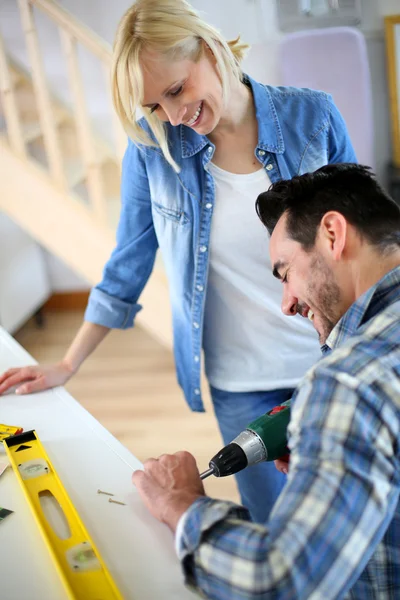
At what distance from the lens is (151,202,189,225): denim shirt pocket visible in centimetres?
145

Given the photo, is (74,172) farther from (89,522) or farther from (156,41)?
(89,522)

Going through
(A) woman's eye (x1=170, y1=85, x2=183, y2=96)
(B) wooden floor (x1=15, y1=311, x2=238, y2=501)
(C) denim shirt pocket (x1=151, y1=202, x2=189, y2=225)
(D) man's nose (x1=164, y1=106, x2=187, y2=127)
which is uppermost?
(A) woman's eye (x1=170, y1=85, x2=183, y2=96)

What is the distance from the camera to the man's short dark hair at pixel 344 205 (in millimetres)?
904

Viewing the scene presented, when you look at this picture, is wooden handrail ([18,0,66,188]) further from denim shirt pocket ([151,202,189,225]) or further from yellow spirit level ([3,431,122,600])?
yellow spirit level ([3,431,122,600])

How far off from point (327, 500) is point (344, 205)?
0.43m

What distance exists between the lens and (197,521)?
77 cm

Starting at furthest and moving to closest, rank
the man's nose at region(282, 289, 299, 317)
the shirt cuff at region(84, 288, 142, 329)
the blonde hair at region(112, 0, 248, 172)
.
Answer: the shirt cuff at region(84, 288, 142, 329) → the blonde hair at region(112, 0, 248, 172) → the man's nose at region(282, 289, 299, 317)

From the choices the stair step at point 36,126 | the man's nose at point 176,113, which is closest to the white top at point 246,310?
the man's nose at point 176,113

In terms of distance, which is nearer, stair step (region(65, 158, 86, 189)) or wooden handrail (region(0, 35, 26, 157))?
wooden handrail (region(0, 35, 26, 157))

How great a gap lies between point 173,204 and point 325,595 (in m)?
0.95

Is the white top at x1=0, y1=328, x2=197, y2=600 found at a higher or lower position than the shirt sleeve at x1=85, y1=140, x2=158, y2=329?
lower

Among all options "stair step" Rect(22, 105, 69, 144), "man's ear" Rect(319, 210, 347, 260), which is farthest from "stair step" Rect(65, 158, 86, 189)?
"man's ear" Rect(319, 210, 347, 260)

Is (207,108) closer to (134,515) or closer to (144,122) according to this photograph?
(144,122)

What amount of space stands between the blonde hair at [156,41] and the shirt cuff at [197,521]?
815 millimetres
